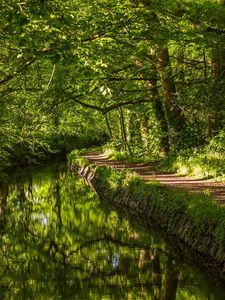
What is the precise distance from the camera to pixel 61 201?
2380 cm

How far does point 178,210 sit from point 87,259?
3.04 metres

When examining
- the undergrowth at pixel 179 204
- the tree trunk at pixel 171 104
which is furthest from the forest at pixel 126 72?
the undergrowth at pixel 179 204

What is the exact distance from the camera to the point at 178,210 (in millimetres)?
14250

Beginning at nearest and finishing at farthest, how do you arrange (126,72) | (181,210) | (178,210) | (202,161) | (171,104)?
(181,210) → (178,210) → (202,161) → (171,104) → (126,72)

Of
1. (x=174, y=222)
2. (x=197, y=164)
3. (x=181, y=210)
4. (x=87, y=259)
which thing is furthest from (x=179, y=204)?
(x=197, y=164)

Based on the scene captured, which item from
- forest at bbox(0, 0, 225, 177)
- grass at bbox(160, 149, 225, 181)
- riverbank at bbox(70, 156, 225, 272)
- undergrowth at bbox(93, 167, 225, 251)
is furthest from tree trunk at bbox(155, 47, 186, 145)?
undergrowth at bbox(93, 167, 225, 251)

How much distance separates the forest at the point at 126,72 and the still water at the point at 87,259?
2.64 metres

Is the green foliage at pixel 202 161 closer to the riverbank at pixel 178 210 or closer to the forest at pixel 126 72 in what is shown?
the forest at pixel 126 72

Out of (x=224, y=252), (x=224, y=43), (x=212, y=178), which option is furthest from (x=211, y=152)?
(x=224, y=252)

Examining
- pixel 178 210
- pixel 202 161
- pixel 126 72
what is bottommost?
pixel 178 210

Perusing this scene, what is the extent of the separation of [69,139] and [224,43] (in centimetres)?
3533

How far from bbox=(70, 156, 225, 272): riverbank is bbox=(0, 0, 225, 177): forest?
2.84m

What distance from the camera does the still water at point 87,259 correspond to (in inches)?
412

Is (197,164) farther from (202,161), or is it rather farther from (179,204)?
(179,204)
